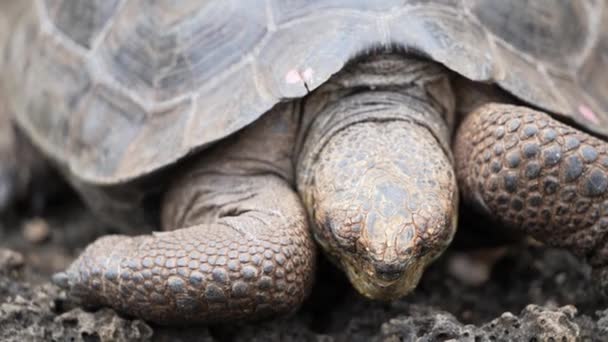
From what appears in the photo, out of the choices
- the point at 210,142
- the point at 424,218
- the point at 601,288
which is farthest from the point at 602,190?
the point at 210,142

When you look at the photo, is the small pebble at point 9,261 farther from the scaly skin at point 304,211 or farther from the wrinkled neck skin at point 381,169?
the wrinkled neck skin at point 381,169

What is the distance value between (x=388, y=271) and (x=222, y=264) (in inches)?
20.4

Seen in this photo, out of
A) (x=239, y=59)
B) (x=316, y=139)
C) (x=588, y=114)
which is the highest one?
(x=239, y=59)

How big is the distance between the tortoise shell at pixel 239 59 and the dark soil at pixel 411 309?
0.54 metres

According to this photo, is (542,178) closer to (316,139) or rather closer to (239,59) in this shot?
(316,139)

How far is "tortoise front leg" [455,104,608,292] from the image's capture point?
285 cm

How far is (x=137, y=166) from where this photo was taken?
10.9 ft

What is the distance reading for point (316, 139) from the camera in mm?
3129

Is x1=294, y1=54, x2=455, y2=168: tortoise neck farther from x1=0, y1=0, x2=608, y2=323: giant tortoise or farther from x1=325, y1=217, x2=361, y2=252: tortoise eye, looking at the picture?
x1=325, y1=217, x2=361, y2=252: tortoise eye

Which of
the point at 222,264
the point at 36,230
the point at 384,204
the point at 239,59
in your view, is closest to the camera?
the point at 384,204

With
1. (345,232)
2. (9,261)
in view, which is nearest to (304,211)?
(345,232)

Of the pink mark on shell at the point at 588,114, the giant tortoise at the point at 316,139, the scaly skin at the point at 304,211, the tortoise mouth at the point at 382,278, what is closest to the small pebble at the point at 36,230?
the giant tortoise at the point at 316,139

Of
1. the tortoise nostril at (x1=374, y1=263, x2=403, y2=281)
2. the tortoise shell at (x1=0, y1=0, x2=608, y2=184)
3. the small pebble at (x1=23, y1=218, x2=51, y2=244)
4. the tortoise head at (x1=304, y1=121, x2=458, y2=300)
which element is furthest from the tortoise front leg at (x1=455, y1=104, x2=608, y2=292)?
the small pebble at (x1=23, y1=218, x2=51, y2=244)

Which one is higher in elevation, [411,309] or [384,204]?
[384,204]
